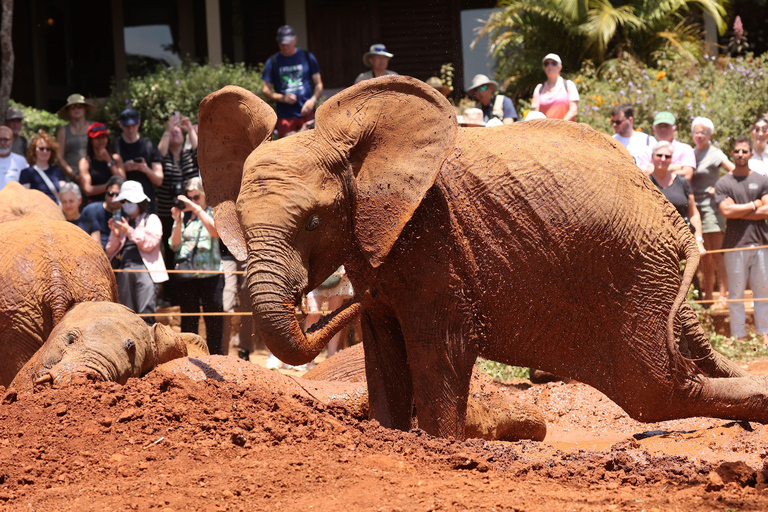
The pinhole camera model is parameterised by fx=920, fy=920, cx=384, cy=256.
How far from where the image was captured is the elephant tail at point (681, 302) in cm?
499

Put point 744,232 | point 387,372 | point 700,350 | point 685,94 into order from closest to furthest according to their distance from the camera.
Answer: point 700,350 → point 387,372 → point 744,232 → point 685,94

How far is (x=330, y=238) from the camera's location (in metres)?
4.86

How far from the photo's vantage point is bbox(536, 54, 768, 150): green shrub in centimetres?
1412

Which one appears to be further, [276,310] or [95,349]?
[95,349]

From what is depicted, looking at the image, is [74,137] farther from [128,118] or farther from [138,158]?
[138,158]

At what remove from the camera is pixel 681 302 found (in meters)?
4.97

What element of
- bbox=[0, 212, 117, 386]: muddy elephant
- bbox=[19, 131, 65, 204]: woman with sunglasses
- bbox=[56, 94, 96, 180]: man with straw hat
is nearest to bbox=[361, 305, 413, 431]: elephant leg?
bbox=[0, 212, 117, 386]: muddy elephant

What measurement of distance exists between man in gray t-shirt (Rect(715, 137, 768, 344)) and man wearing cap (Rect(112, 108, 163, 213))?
6.67 m

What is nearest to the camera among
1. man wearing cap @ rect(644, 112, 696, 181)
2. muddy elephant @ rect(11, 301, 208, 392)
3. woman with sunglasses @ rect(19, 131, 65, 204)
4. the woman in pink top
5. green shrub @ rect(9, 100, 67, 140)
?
muddy elephant @ rect(11, 301, 208, 392)

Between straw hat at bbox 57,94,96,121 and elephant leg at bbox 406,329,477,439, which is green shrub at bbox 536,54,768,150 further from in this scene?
elephant leg at bbox 406,329,477,439

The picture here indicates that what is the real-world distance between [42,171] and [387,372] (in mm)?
7114

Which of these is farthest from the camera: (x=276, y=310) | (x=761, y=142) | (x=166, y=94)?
(x=166, y=94)

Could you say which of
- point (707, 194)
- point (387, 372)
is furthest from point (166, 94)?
point (387, 372)

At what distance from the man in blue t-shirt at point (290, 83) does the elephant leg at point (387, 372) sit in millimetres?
6402
